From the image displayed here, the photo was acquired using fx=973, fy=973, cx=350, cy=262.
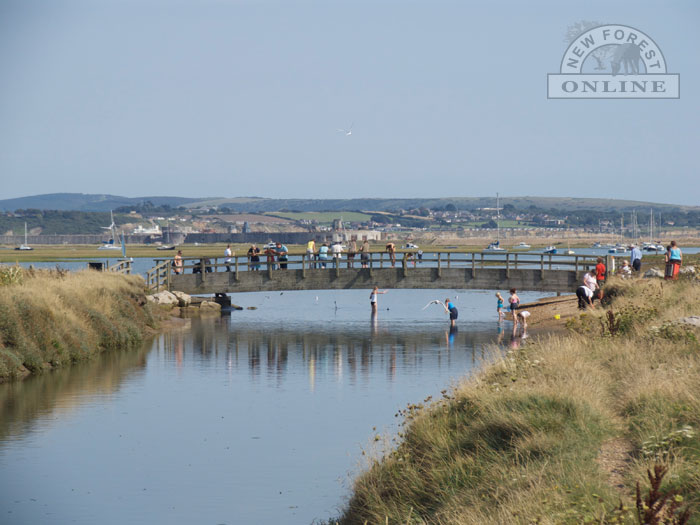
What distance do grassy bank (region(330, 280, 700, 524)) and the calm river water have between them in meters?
1.85

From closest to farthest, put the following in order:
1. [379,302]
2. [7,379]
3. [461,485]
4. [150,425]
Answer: [461,485] → [150,425] → [7,379] → [379,302]

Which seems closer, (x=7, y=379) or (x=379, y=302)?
(x=7, y=379)

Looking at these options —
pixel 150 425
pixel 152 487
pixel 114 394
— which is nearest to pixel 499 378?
pixel 152 487

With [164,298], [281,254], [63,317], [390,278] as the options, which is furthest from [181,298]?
[63,317]

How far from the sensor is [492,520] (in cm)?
1095

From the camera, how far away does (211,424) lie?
2269 centimetres

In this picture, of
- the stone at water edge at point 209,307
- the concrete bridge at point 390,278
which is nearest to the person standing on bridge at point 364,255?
the concrete bridge at point 390,278

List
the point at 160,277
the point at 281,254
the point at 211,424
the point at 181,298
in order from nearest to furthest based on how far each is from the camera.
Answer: the point at 211,424, the point at 160,277, the point at 281,254, the point at 181,298

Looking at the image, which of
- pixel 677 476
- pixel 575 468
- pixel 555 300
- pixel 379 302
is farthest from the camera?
pixel 379 302

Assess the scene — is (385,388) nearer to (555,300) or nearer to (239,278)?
(239,278)

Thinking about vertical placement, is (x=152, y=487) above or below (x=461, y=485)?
below

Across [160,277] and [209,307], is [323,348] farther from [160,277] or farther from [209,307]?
[209,307]

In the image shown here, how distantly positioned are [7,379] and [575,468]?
20.2m

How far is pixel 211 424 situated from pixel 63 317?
487 inches
